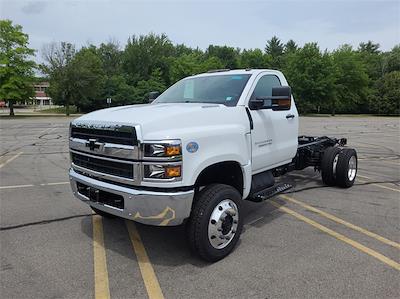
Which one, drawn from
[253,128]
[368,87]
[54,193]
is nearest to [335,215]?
[253,128]

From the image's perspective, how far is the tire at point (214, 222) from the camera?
3.84 metres

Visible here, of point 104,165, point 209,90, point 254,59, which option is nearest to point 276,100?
point 209,90

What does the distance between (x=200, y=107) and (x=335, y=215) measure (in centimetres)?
295

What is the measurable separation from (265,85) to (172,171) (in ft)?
7.81

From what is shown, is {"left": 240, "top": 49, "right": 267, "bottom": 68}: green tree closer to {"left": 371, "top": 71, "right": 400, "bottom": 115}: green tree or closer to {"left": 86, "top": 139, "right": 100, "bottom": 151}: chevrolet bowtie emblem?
{"left": 371, "top": 71, "right": 400, "bottom": 115}: green tree

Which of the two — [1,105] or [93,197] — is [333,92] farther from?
[1,105]

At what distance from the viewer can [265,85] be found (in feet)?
17.4

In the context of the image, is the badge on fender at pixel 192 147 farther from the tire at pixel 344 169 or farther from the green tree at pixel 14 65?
the green tree at pixel 14 65

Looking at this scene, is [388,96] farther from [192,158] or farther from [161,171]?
[161,171]

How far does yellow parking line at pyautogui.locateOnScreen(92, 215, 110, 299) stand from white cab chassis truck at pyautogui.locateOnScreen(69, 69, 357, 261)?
0.57m

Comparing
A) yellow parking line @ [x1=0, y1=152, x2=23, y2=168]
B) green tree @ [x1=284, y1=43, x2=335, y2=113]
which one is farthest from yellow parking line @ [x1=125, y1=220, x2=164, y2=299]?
green tree @ [x1=284, y1=43, x2=335, y2=113]

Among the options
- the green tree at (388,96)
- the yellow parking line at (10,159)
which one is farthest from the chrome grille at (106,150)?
the green tree at (388,96)

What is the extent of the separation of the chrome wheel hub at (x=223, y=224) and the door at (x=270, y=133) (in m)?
0.88

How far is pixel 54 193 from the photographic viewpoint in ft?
22.7
